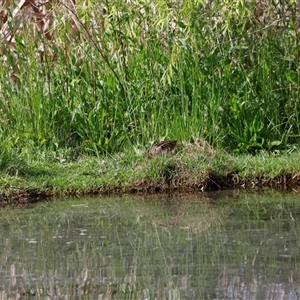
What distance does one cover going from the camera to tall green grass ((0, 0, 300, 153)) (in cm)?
807

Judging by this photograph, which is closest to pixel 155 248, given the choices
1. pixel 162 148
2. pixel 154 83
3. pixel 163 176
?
pixel 163 176

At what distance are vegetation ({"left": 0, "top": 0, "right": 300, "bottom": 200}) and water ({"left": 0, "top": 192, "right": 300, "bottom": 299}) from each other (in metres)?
1.09

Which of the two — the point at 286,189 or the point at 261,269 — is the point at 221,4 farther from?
the point at 261,269

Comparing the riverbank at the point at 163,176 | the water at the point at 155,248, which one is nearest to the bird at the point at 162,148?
the riverbank at the point at 163,176

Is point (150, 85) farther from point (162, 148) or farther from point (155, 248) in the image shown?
point (155, 248)

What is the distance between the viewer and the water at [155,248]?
4.62 metres

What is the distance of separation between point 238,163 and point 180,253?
7.70ft

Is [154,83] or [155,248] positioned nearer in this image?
[155,248]

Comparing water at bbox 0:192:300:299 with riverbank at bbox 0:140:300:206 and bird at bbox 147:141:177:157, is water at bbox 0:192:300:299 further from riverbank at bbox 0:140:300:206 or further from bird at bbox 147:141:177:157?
bird at bbox 147:141:177:157

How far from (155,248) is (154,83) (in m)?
3.01

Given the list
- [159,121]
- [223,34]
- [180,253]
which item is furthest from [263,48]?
[180,253]

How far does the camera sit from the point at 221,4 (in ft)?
25.4

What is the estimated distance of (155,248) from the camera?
5512 millimetres

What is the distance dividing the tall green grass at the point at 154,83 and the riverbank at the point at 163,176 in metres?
0.51
